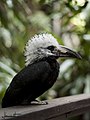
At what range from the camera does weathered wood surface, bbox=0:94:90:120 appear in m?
1.03

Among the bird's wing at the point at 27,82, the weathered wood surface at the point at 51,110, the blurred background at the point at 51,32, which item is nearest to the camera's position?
the weathered wood surface at the point at 51,110

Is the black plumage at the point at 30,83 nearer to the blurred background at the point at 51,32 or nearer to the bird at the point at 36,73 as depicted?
the bird at the point at 36,73

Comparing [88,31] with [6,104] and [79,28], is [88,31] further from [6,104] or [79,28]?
[6,104]

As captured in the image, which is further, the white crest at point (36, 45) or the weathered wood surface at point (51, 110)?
the white crest at point (36, 45)

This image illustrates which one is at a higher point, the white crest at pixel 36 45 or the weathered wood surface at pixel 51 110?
the white crest at pixel 36 45

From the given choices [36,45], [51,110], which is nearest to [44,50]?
[36,45]

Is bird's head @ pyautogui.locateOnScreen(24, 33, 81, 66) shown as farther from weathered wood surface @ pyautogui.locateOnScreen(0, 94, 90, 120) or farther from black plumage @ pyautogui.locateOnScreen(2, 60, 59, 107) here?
weathered wood surface @ pyautogui.locateOnScreen(0, 94, 90, 120)

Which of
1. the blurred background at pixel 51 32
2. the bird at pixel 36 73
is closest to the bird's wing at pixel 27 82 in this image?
the bird at pixel 36 73

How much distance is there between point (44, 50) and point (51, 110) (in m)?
0.20

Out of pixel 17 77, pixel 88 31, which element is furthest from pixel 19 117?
pixel 88 31

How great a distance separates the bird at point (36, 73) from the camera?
116cm

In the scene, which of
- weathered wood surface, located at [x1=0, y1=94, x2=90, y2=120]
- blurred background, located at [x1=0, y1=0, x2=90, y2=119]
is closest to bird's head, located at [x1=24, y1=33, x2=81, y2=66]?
weathered wood surface, located at [x1=0, y1=94, x2=90, y2=120]

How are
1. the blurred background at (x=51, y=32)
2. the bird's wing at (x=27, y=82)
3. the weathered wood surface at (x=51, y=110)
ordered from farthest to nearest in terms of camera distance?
the blurred background at (x=51, y=32), the bird's wing at (x=27, y=82), the weathered wood surface at (x=51, y=110)

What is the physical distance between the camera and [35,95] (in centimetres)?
119
